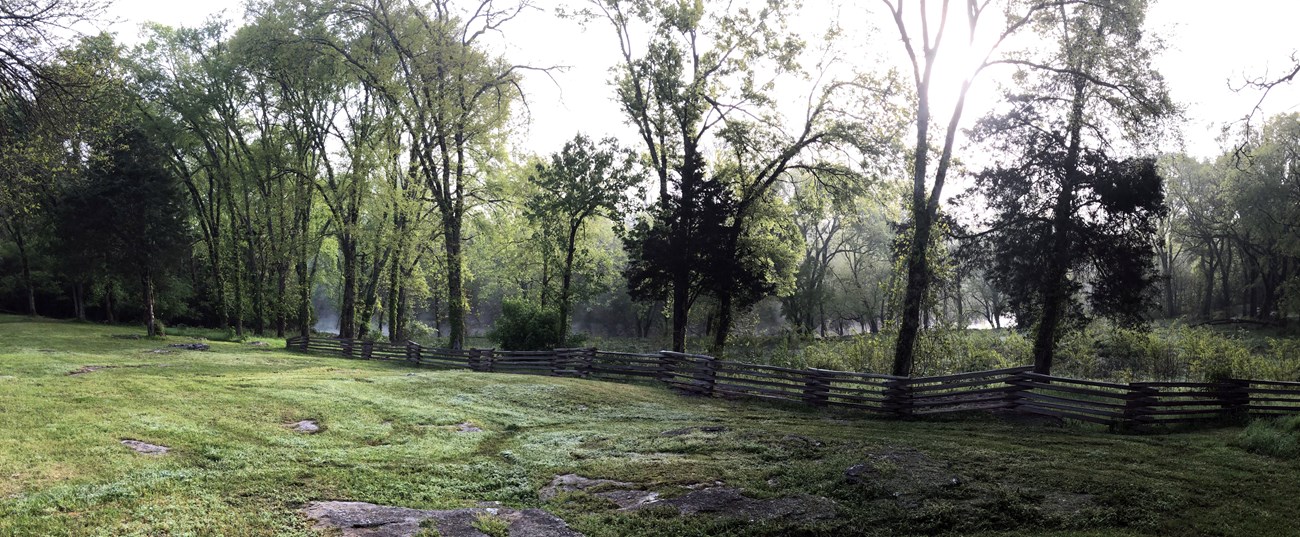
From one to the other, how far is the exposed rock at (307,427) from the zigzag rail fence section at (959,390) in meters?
10.4

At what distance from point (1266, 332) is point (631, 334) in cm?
5150

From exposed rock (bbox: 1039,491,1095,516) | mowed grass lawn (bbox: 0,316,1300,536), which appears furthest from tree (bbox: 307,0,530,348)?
exposed rock (bbox: 1039,491,1095,516)

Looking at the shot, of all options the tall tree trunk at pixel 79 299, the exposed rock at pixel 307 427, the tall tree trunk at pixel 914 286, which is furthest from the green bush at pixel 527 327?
the tall tree trunk at pixel 79 299

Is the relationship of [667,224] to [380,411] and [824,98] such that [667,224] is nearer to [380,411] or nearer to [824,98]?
[824,98]

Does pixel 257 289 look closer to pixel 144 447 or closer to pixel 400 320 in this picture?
pixel 400 320

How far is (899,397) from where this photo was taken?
1576 centimetres

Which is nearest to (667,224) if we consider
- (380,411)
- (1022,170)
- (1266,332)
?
(1022,170)

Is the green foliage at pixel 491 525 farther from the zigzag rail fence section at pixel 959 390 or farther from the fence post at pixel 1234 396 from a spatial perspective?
the fence post at pixel 1234 396

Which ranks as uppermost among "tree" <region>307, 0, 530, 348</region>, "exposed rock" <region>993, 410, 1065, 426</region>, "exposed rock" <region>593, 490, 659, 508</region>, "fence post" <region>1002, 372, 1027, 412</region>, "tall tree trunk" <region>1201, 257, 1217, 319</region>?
"tree" <region>307, 0, 530, 348</region>

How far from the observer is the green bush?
2888cm

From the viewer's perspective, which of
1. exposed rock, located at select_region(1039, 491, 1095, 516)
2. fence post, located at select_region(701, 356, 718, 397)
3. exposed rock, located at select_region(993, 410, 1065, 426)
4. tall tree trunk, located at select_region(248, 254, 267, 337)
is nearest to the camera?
exposed rock, located at select_region(1039, 491, 1095, 516)

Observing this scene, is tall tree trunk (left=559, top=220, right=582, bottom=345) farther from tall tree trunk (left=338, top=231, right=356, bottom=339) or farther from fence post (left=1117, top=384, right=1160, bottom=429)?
fence post (left=1117, top=384, right=1160, bottom=429)

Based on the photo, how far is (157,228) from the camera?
106 feet

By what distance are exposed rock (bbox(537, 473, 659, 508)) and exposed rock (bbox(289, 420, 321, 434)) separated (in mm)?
4868
